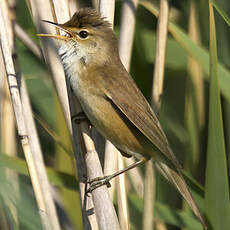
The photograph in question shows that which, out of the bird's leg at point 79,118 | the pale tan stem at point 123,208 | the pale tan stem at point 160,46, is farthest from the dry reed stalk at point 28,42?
the pale tan stem at point 123,208

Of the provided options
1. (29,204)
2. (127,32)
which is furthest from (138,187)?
(29,204)

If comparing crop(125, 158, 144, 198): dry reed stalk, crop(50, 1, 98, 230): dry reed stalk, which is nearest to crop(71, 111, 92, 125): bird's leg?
crop(50, 1, 98, 230): dry reed stalk

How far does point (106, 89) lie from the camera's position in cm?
226

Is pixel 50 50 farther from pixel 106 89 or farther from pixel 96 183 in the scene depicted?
pixel 96 183

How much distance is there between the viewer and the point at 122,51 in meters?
2.47

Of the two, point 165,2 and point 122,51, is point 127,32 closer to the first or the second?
point 122,51

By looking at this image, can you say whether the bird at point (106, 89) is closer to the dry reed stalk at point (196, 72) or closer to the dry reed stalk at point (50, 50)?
the dry reed stalk at point (50, 50)

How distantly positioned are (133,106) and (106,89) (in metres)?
0.16

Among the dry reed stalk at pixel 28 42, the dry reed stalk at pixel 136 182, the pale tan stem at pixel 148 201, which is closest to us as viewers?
the pale tan stem at pixel 148 201

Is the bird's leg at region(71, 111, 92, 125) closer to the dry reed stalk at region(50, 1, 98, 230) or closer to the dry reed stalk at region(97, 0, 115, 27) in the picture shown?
the dry reed stalk at region(50, 1, 98, 230)

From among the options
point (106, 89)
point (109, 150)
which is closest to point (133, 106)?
point (106, 89)

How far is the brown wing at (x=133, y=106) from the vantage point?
7.38 feet

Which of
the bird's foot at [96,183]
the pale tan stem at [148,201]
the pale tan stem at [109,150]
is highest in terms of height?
the pale tan stem at [109,150]

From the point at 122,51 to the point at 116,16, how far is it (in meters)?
0.87
